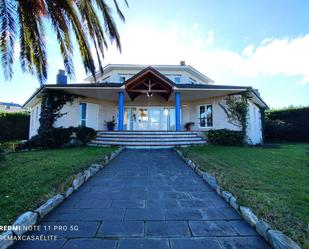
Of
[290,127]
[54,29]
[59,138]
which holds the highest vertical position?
[54,29]

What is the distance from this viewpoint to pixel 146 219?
8.82 ft

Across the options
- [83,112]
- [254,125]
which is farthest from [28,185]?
[254,125]

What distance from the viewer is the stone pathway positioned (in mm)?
2145

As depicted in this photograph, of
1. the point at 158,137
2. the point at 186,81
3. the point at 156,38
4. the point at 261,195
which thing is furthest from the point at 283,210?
the point at 186,81

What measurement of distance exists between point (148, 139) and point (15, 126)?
15567 millimetres

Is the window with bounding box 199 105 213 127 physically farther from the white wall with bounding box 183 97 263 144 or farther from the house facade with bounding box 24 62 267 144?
the white wall with bounding box 183 97 263 144

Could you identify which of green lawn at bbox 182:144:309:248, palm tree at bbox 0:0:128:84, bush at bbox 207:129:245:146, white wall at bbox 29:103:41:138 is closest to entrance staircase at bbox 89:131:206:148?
bush at bbox 207:129:245:146

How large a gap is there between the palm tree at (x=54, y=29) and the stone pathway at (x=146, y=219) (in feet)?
11.4

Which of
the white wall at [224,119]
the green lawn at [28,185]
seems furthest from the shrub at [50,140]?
the white wall at [224,119]

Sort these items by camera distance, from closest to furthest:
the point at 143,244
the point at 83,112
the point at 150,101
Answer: the point at 143,244
the point at 83,112
the point at 150,101

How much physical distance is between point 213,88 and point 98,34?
9235mm

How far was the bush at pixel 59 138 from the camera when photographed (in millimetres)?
10773

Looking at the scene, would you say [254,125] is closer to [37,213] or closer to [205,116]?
[205,116]

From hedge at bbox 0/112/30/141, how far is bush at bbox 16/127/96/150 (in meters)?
8.97
